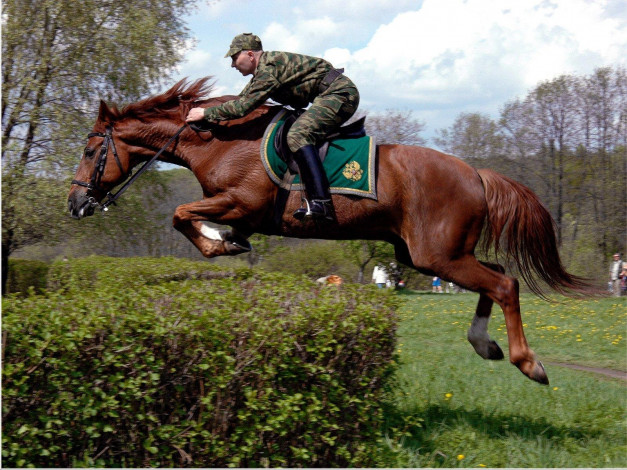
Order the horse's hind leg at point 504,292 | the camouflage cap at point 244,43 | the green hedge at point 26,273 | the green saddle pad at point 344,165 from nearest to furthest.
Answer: the horse's hind leg at point 504,292 → the green saddle pad at point 344,165 → the camouflage cap at point 244,43 → the green hedge at point 26,273

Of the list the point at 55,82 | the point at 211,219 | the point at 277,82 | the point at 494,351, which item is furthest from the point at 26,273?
the point at 494,351

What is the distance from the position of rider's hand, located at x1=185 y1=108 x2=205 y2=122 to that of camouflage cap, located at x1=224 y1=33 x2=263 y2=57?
56 centimetres

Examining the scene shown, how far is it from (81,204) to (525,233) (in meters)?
4.06

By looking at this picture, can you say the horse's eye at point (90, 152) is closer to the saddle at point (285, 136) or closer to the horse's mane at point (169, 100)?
the horse's mane at point (169, 100)

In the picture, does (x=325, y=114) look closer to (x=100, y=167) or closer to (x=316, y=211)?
(x=316, y=211)

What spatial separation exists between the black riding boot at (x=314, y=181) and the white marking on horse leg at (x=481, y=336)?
65.4 inches

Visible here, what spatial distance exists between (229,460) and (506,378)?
459 cm

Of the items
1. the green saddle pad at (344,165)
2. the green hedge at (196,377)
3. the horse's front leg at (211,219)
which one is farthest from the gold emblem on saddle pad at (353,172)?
the green hedge at (196,377)

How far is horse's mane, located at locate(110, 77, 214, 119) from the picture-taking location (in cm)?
630

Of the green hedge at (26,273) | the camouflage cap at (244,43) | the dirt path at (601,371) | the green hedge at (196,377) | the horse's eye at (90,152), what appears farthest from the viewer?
the green hedge at (26,273)

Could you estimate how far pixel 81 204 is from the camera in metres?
6.09

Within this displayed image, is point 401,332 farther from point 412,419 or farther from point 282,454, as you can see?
point 282,454

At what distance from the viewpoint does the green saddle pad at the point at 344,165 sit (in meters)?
5.54

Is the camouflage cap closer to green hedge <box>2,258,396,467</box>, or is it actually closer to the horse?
the horse
